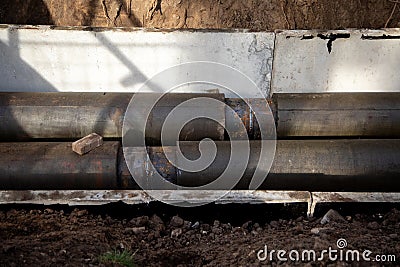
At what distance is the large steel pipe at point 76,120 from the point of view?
438 cm

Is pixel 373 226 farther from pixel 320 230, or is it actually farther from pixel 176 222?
pixel 176 222

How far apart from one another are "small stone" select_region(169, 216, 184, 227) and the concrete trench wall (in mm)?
2059

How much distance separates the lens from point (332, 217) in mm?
3400

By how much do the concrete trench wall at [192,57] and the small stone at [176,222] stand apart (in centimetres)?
206

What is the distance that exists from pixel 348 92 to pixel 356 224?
211cm

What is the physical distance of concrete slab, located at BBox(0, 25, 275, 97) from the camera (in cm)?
486

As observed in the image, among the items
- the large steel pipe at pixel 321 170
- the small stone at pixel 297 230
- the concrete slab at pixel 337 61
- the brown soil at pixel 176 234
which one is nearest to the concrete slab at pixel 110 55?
the concrete slab at pixel 337 61

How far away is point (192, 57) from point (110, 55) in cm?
92

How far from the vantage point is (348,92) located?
198 inches

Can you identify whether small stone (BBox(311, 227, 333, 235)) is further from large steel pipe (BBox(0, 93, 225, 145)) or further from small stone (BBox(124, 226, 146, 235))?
large steel pipe (BBox(0, 93, 225, 145))

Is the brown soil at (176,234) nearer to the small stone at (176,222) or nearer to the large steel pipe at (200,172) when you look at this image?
the small stone at (176,222)

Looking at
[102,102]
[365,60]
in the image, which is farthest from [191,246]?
[365,60]

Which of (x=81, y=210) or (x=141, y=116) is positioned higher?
(x=141, y=116)

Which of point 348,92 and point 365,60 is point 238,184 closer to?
point 348,92
